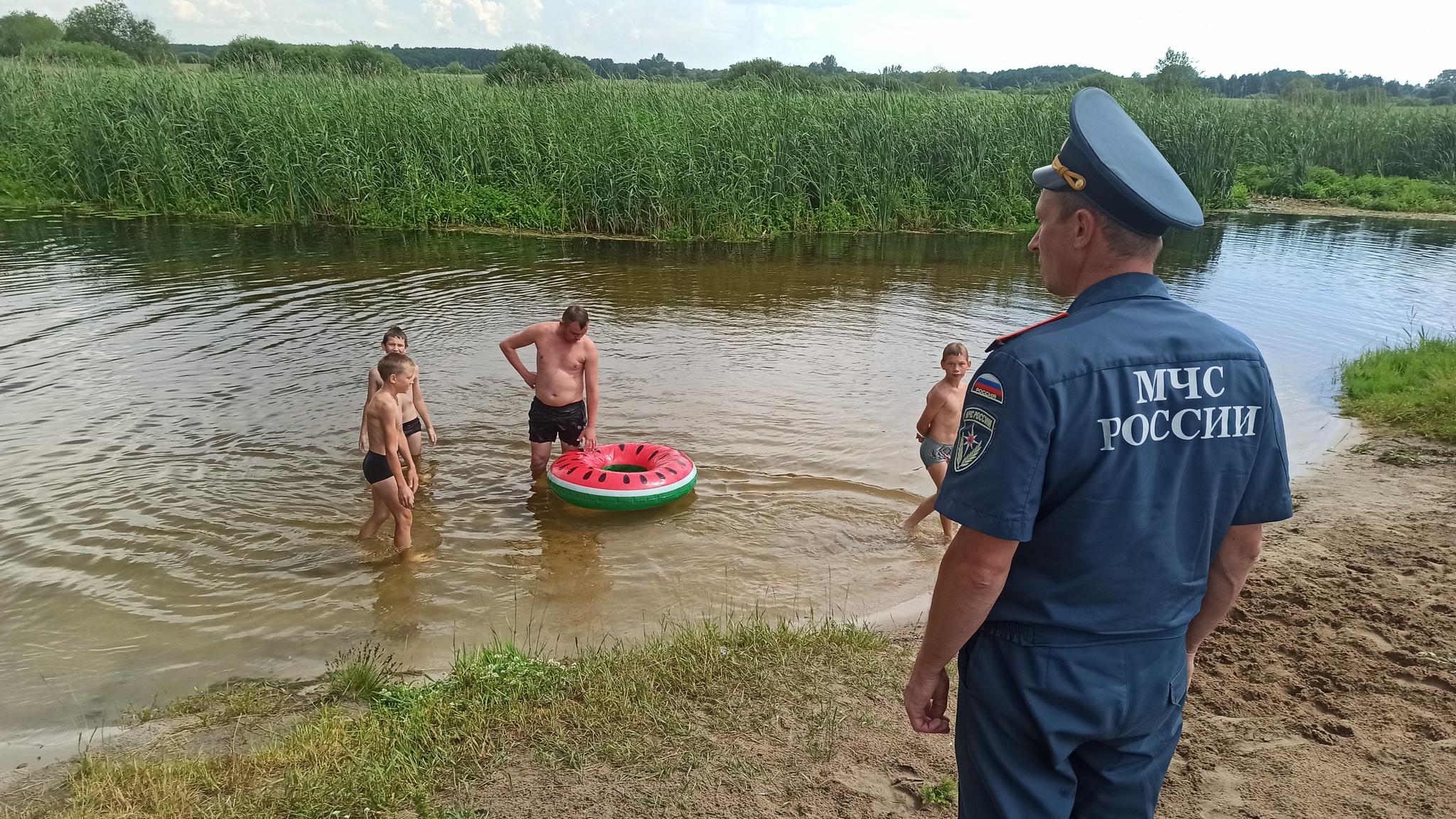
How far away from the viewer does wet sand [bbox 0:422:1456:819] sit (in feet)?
10.8

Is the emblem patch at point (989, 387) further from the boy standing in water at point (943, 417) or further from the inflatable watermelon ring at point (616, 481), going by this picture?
the inflatable watermelon ring at point (616, 481)

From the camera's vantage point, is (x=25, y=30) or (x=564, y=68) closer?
(x=564, y=68)

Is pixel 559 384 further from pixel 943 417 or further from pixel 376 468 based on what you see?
pixel 943 417

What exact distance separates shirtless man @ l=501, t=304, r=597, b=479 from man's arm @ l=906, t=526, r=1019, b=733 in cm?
516

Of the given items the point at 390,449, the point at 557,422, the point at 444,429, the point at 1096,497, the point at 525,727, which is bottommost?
the point at 444,429

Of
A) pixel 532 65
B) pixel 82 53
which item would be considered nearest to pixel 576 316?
pixel 532 65

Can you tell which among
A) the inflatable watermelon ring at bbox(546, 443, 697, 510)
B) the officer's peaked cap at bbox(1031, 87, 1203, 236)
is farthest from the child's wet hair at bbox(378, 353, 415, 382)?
the officer's peaked cap at bbox(1031, 87, 1203, 236)

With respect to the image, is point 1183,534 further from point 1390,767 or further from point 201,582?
point 201,582

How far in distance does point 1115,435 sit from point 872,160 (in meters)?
18.4

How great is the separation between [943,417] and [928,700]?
13.5ft

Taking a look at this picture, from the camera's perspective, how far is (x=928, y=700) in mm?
2178

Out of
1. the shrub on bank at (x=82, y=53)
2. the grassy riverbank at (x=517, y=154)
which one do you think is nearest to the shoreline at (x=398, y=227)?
the grassy riverbank at (x=517, y=154)

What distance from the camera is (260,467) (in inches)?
289

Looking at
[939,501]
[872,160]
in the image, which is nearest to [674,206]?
[872,160]
